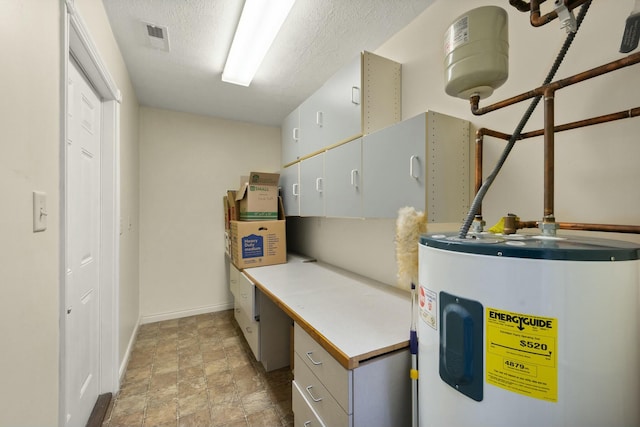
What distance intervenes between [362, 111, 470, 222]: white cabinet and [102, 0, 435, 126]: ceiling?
0.87 metres

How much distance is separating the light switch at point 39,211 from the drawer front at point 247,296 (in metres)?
1.42

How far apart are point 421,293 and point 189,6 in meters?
1.98

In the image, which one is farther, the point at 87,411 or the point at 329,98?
the point at 329,98

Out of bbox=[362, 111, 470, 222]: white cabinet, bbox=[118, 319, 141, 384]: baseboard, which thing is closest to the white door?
bbox=[118, 319, 141, 384]: baseboard

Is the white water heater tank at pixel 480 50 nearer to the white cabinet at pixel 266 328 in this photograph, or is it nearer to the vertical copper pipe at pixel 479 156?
the vertical copper pipe at pixel 479 156

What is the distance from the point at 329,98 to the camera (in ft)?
6.47

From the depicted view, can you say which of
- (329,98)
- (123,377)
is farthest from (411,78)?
(123,377)

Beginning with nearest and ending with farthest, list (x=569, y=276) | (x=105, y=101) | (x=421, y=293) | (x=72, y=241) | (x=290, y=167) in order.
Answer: (x=569, y=276) < (x=421, y=293) < (x=72, y=241) < (x=105, y=101) < (x=290, y=167)

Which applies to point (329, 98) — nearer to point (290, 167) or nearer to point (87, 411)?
point (290, 167)

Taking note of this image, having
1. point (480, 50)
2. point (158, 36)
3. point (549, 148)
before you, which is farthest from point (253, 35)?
point (549, 148)

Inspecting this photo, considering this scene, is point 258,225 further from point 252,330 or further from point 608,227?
point 608,227

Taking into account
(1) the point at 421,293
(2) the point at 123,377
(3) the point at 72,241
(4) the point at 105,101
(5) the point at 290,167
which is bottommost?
(2) the point at 123,377

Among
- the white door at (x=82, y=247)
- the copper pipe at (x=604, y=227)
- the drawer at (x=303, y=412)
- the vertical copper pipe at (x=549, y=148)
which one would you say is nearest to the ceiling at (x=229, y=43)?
the white door at (x=82, y=247)

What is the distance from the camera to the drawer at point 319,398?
1040 mm
